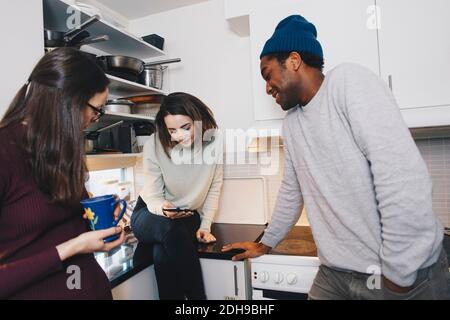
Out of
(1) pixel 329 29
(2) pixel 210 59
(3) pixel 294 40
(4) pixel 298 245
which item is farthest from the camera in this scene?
(2) pixel 210 59

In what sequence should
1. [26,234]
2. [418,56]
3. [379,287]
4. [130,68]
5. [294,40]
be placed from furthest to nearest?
1. [130,68]
2. [418,56]
3. [294,40]
4. [379,287]
5. [26,234]

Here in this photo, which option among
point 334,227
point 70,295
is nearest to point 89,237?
point 70,295

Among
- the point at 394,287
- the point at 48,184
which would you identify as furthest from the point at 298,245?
the point at 48,184

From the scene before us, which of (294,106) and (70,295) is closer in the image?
(70,295)

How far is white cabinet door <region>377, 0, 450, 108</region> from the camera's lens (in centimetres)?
113

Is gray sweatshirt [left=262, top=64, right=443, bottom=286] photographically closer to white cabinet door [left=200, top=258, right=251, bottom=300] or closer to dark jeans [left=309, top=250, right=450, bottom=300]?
dark jeans [left=309, top=250, right=450, bottom=300]

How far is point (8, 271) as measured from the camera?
0.58m

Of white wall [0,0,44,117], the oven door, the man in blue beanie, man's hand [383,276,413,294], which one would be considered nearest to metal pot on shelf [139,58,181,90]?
white wall [0,0,44,117]

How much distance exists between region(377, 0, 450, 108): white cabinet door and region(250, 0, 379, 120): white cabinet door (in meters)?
0.05

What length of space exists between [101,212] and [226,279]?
73 cm

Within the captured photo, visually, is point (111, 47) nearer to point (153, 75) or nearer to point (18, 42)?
point (153, 75)

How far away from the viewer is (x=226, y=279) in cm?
127
